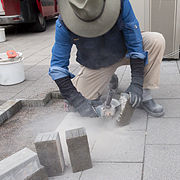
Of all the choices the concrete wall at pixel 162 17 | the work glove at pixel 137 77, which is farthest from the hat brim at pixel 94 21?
the concrete wall at pixel 162 17

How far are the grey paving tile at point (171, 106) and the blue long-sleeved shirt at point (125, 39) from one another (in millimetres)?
619

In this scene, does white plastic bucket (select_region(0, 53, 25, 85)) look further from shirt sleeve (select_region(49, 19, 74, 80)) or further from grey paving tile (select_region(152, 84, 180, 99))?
grey paving tile (select_region(152, 84, 180, 99))

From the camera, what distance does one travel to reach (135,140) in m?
2.38

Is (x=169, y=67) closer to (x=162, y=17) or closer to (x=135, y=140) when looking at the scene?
(x=162, y=17)

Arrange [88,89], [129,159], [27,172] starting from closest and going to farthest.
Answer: [27,172] → [129,159] → [88,89]

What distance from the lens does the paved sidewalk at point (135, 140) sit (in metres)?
1.98

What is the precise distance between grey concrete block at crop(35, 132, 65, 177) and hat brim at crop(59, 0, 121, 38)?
870 mm

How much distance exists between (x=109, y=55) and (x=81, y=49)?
11.8 inches

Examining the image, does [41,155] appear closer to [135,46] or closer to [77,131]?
[77,131]

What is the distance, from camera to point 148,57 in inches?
109

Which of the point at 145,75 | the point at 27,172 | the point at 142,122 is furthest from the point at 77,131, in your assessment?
the point at 145,75

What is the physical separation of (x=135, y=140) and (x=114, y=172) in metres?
0.47

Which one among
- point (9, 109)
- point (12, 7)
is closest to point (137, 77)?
point (9, 109)

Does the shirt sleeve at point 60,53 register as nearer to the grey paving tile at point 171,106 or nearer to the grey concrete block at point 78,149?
the grey concrete block at point 78,149
